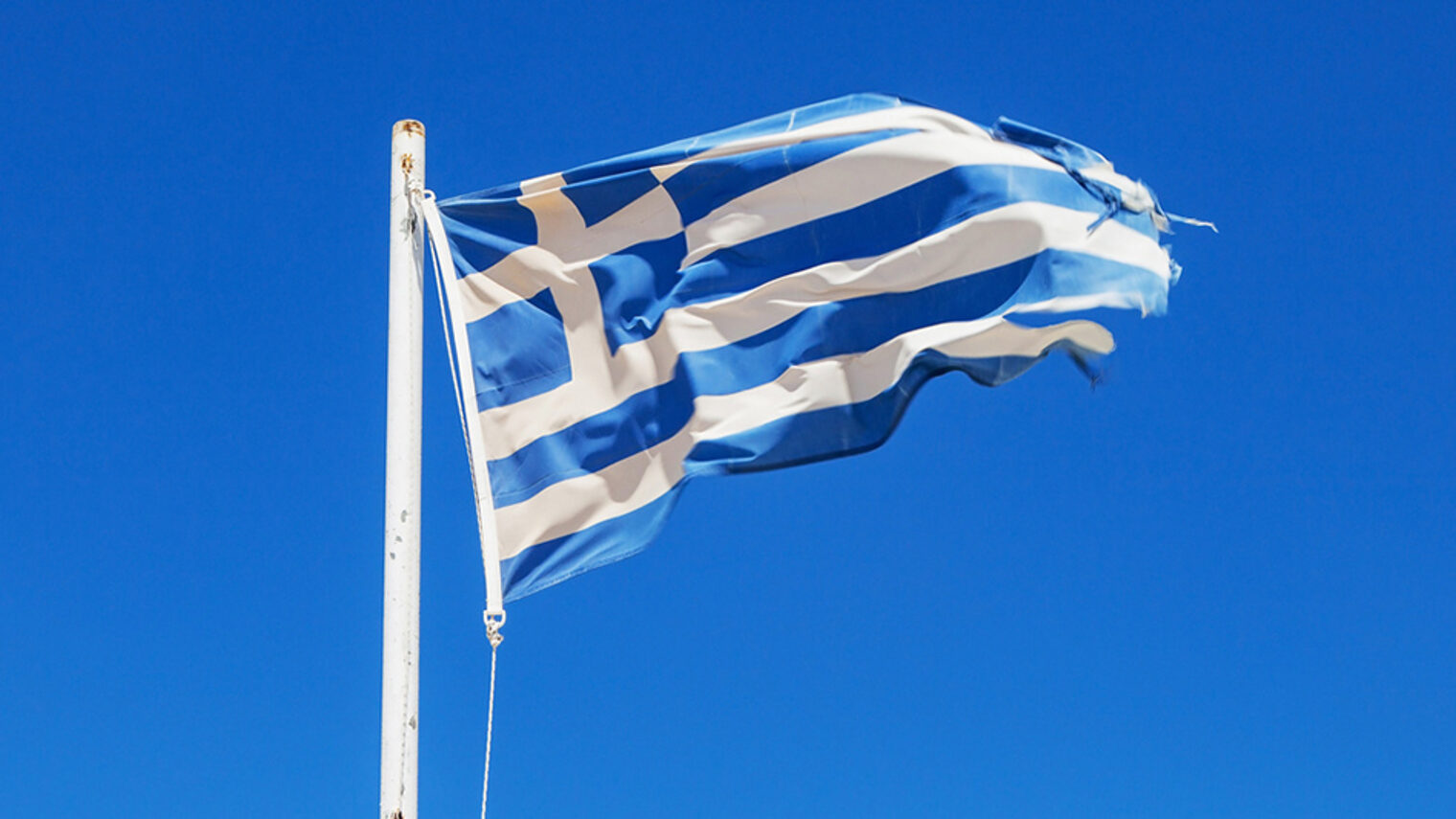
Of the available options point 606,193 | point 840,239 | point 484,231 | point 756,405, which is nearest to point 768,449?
point 756,405

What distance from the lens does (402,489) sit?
8.05 metres

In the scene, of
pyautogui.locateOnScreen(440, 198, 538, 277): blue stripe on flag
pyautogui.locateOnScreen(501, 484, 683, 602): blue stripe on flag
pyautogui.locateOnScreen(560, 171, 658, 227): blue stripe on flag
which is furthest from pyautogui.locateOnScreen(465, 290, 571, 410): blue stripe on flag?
pyautogui.locateOnScreen(501, 484, 683, 602): blue stripe on flag

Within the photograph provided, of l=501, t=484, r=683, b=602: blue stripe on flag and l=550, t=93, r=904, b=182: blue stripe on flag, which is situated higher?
l=550, t=93, r=904, b=182: blue stripe on flag

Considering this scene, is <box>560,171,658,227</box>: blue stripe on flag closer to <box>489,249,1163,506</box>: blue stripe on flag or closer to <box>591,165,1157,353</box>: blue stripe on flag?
<box>591,165,1157,353</box>: blue stripe on flag

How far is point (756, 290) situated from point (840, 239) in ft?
1.92

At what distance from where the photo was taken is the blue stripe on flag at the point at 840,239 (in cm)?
Answer: 944

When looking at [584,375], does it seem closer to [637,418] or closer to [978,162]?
[637,418]

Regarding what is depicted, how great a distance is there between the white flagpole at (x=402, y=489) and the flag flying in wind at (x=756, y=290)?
0.53 metres

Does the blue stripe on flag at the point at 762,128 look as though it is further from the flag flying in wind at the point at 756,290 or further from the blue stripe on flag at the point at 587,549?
the blue stripe on flag at the point at 587,549

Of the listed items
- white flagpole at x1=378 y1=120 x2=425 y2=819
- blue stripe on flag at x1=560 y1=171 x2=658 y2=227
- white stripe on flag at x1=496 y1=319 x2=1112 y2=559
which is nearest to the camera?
white flagpole at x1=378 y1=120 x2=425 y2=819

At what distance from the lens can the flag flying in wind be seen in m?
9.14

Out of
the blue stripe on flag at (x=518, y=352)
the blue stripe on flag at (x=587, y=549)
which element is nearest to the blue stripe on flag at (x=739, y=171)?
the blue stripe on flag at (x=518, y=352)

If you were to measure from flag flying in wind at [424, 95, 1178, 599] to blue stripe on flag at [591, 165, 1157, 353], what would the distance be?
1 centimetres

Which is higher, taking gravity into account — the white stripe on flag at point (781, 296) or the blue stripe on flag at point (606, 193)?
the blue stripe on flag at point (606, 193)
